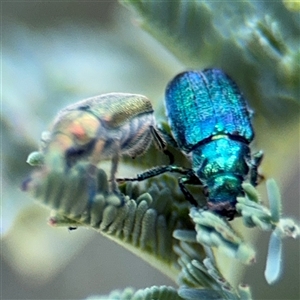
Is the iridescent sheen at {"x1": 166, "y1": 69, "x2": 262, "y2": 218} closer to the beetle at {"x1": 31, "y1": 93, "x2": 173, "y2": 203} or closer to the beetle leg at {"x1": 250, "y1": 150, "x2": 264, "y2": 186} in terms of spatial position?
the beetle leg at {"x1": 250, "y1": 150, "x2": 264, "y2": 186}

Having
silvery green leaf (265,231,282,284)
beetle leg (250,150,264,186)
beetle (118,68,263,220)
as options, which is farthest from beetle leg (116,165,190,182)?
silvery green leaf (265,231,282,284)

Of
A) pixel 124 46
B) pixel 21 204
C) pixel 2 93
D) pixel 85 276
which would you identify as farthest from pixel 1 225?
pixel 85 276

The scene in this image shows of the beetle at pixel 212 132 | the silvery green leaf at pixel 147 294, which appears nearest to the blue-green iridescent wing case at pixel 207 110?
the beetle at pixel 212 132

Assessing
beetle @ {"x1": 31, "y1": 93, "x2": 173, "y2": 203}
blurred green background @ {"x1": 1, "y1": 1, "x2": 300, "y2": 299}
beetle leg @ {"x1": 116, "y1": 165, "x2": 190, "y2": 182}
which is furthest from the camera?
blurred green background @ {"x1": 1, "y1": 1, "x2": 300, "y2": 299}

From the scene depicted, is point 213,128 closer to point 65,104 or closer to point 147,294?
point 147,294

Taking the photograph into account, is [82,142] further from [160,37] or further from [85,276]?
[85,276]

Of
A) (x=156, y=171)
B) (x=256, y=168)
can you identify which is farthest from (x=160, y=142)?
(x=256, y=168)
